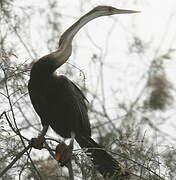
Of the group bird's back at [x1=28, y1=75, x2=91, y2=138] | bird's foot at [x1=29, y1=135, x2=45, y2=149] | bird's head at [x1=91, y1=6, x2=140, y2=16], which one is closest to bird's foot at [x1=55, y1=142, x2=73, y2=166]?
bird's foot at [x1=29, y1=135, x2=45, y2=149]

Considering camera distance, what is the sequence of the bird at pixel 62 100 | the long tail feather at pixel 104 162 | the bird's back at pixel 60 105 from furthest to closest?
the bird's back at pixel 60 105 → the bird at pixel 62 100 → the long tail feather at pixel 104 162

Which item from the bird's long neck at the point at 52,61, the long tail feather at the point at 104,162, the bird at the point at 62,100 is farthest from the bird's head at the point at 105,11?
the long tail feather at the point at 104,162

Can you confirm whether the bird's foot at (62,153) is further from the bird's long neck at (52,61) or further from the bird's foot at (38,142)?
the bird's long neck at (52,61)

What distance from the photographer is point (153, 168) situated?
4.71 metres

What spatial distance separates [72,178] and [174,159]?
81cm

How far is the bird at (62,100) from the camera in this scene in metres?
5.69

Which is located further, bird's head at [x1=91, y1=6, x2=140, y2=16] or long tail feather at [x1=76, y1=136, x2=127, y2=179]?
bird's head at [x1=91, y1=6, x2=140, y2=16]

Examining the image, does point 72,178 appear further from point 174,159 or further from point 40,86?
point 40,86

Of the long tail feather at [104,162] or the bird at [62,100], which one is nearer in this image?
the long tail feather at [104,162]

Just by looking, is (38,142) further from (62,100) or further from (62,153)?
(62,100)

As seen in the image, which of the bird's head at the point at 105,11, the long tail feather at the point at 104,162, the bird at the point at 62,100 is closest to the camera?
the long tail feather at the point at 104,162

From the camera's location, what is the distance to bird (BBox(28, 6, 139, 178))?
5.69 metres

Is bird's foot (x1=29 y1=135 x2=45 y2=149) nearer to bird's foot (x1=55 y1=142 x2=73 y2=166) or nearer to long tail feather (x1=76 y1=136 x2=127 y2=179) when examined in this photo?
bird's foot (x1=55 y1=142 x2=73 y2=166)

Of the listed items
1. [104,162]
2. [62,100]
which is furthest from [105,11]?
[104,162]
